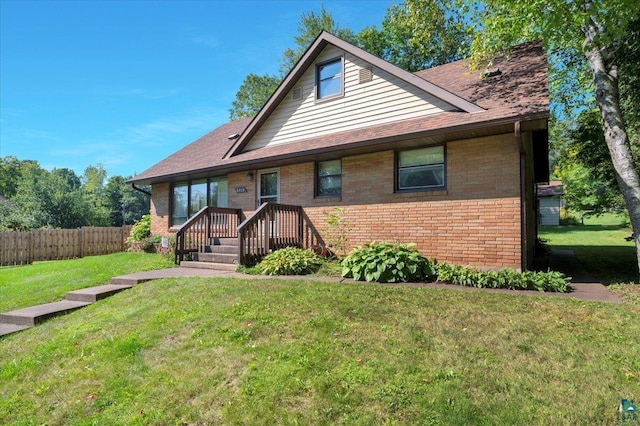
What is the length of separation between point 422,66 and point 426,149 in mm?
19401

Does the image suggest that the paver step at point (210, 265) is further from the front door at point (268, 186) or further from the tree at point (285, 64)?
the tree at point (285, 64)

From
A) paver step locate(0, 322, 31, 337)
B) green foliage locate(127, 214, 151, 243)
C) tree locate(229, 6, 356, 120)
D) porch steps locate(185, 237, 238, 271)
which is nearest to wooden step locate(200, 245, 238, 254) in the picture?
porch steps locate(185, 237, 238, 271)

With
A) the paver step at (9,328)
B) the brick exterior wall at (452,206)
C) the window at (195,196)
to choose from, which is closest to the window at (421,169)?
the brick exterior wall at (452,206)

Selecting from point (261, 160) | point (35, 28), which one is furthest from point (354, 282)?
point (35, 28)

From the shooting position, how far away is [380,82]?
31.3ft

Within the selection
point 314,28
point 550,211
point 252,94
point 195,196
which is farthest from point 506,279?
point 550,211

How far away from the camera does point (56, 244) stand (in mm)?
15117

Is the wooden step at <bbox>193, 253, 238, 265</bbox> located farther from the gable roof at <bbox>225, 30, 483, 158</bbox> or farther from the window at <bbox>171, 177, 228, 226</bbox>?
the gable roof at <bbox>225, 30, 483, 158</bbox>

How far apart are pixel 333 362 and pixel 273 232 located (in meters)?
6.35

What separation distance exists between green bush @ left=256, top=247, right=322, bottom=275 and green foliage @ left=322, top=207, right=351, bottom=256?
1078mm

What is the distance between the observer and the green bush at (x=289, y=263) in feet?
25.8

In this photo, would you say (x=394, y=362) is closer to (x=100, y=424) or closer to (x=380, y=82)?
(x=100, y=424)

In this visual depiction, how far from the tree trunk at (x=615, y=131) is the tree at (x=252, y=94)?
984 inches

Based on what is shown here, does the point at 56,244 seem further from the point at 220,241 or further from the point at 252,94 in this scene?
A: the point at 252,94
